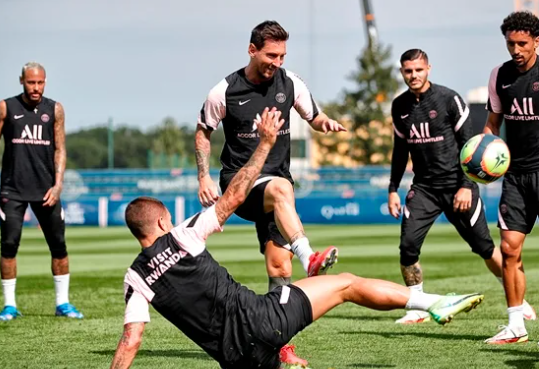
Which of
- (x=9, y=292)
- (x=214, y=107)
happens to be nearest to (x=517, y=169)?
(x=214, y=107)

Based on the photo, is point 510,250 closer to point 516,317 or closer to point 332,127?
point 516,317

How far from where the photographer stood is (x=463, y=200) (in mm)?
10250


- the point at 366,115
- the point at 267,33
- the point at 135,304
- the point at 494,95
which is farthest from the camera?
the point at 366,115

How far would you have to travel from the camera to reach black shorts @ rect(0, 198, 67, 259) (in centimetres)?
1121

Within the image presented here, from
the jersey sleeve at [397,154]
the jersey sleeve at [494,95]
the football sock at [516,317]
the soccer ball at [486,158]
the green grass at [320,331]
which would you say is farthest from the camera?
the jersey sleeve at [397,154]

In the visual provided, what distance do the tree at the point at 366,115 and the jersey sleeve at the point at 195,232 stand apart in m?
59.6

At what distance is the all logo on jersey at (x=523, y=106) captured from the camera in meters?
8.88

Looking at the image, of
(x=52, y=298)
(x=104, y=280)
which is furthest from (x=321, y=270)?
(x=104, y=280)

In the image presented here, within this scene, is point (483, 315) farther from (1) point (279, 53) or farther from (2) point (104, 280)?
(2) point (104, 280)

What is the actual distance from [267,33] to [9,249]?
461cm

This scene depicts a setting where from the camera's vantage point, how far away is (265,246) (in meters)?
8.93

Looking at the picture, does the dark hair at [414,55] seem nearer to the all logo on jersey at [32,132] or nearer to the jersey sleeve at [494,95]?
the jersey sleeve at [494,95]

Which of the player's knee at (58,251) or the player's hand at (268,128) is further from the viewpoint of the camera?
the player's knee at (58,251)

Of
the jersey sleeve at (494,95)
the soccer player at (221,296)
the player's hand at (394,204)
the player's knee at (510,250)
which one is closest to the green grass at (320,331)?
the player's knee at (510,250)
